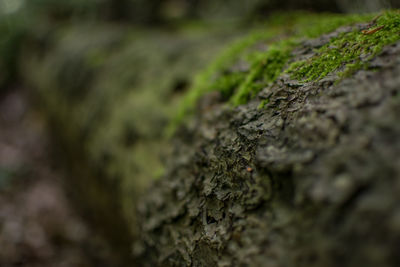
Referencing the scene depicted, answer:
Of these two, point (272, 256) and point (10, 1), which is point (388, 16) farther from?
point (10, 1)

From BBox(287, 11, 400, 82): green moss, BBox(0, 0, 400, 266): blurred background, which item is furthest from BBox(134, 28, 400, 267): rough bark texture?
BBox(0, 0, 400, 266): blurred background

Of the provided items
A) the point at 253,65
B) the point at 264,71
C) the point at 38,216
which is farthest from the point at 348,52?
the point at 38,216

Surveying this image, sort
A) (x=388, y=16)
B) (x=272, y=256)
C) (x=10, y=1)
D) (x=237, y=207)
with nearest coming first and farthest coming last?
(x=272, y=256)
(x=237, y=207)
(x=388, y=16)
(x=10, y=1)

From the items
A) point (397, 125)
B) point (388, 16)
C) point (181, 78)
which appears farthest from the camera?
point (181, 78)

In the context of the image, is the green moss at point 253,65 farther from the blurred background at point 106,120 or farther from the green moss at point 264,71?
the blurred background at point 106,120

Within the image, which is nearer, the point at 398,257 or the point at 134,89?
the point at 398,257

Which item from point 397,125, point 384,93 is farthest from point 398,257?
point 384,93

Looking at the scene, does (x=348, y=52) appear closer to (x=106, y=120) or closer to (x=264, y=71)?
(x=264, y=71)
